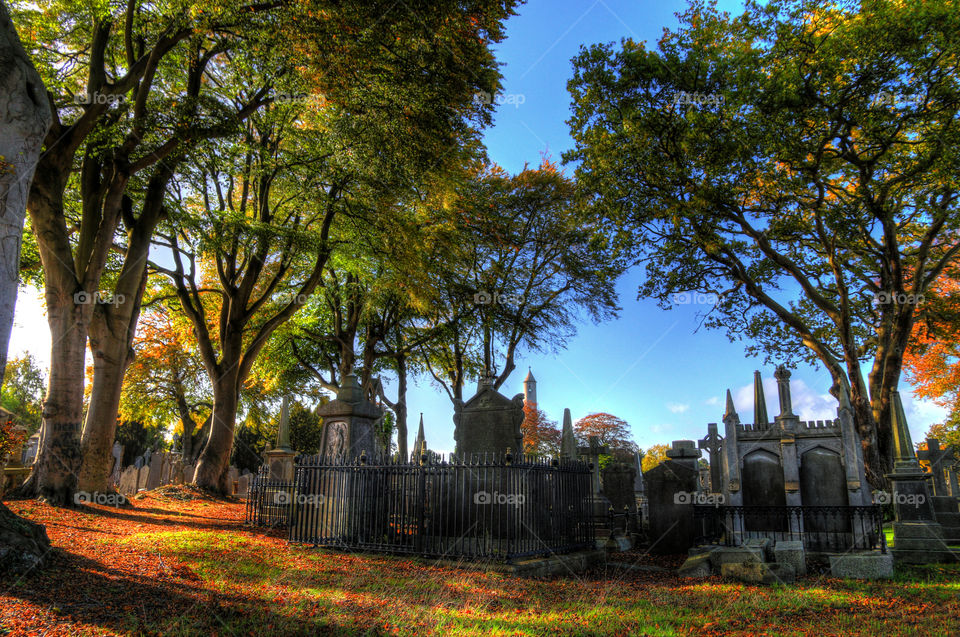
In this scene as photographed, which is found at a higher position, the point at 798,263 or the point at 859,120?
the point at 859,120

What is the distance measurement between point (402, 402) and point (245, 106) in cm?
1610

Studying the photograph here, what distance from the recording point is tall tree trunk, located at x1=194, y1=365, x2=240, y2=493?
16.4 meters

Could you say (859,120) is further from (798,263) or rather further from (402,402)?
(402,402)

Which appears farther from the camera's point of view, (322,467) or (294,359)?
(294,359)

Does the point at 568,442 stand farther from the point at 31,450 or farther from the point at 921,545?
the point at 31,450

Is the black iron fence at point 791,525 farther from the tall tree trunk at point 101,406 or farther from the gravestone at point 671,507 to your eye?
the tall tree trunk at point 101,406

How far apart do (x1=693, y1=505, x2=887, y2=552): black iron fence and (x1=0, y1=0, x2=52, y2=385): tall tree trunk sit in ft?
40.4

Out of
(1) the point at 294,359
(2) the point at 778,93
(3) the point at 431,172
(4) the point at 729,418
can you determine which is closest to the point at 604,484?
(4) the point at 729,418

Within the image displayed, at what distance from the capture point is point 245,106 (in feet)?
47.9

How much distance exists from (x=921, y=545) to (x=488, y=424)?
9.01 metres

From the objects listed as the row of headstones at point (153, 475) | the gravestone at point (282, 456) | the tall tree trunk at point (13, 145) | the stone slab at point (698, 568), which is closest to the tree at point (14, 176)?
the tall tree trunk at point (13, 145)
